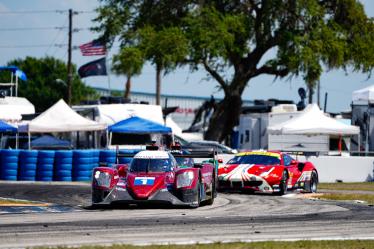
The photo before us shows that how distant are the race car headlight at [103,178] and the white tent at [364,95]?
25963mm

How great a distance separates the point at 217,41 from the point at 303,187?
22.7m

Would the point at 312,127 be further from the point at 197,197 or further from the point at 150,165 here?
the point at 197,197

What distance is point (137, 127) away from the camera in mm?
40906

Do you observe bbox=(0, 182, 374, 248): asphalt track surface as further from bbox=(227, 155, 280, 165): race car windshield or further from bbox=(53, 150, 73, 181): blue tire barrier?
bbox=(53, 150, 73, 181): blue tire barrier

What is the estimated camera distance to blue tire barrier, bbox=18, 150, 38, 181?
3450 cm

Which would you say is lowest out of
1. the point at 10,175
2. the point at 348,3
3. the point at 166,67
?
the point at 10,175

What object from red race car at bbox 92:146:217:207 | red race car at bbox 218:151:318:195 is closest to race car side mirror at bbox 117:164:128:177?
red race car at bbox 92:146:217:207

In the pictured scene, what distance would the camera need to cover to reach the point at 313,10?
52500mm

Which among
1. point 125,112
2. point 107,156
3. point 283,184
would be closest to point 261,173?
point 283,184

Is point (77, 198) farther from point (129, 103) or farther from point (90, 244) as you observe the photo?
point (129, 103)

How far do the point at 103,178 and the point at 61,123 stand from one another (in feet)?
66.1

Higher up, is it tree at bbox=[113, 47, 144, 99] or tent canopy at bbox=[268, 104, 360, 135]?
tree at bbox=[113, 47, 144, 99]

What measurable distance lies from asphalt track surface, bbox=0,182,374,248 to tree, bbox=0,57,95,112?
92.6 meters

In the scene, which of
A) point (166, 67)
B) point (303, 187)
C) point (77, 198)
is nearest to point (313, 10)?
point (166, 67)
